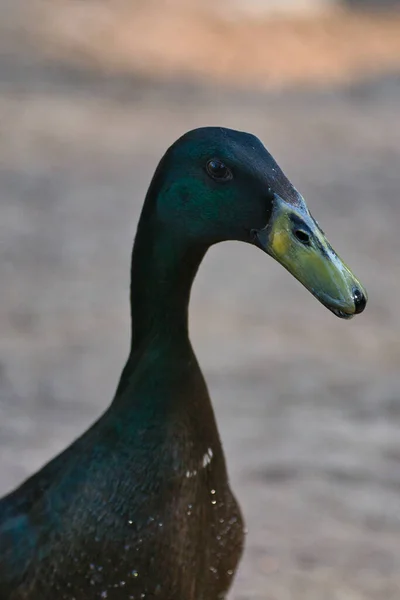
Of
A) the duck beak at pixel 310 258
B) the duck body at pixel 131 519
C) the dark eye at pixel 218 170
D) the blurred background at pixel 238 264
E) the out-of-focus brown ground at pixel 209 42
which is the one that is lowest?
the duck body at pixel 131 519

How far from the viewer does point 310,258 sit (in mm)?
2047

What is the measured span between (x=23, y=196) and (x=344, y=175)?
2.28 meters

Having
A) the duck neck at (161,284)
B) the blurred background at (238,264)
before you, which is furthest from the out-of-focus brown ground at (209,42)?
the duck neck at (161,284)

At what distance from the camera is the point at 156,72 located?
10.9m

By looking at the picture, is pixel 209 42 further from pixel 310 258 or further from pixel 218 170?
pixel 310 258

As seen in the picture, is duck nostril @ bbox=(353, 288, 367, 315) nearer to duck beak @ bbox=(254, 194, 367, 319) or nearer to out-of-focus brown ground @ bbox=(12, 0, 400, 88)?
duck beak @ bbox=(254, 194, 367, 319)

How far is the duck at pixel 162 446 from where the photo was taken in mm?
2117

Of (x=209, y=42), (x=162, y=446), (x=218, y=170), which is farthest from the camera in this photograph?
(x=209, y=42)

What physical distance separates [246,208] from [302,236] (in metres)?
0.12

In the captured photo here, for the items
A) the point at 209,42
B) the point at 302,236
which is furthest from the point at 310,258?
the point at 209,42

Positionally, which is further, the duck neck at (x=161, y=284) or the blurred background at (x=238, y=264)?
the blurred background at (x=238, y=264)

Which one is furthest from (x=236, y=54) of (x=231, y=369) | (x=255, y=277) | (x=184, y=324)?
(x=184, y=324)

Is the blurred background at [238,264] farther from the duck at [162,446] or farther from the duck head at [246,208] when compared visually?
the duck head at [246,208]

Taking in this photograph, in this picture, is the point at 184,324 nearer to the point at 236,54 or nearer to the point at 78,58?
the point at 78,58
